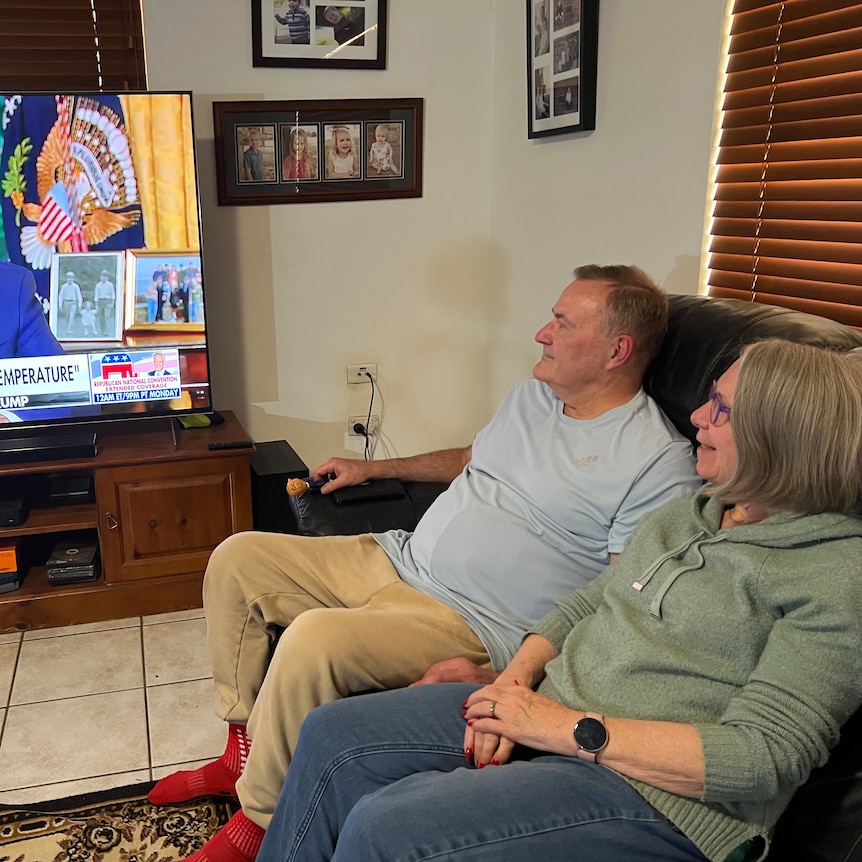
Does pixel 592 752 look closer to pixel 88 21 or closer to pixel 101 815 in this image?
pixel 101 815

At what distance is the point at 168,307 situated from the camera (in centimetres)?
258

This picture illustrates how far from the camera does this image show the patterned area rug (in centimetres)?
172

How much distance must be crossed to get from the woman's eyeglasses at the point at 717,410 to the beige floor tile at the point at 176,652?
5.36 feet

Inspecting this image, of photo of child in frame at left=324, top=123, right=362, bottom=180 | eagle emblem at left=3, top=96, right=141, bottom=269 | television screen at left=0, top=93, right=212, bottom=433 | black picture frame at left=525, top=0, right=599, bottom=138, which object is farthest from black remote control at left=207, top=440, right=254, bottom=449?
black picture frame at left=525, top=0, right=599, bottom=138

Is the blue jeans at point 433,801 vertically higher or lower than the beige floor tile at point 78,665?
higher

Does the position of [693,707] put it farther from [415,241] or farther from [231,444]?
[415,241]

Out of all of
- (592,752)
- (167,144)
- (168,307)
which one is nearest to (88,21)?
(167,144)

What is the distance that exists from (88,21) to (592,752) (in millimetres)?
2659

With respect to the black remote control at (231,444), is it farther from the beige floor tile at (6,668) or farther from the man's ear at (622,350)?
the man's ear at (622,350)

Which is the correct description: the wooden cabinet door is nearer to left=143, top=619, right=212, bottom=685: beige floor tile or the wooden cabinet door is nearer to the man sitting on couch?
left=143, top=619, right=212, bottom=685: beige floor tile

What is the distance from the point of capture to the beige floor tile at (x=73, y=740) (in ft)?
6.46

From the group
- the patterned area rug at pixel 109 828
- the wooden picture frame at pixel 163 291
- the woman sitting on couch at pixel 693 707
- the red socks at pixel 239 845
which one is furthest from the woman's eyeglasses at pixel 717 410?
the wooden picture frame at pixel 163 291

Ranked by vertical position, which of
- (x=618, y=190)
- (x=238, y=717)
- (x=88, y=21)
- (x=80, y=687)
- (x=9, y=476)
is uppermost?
(x=88, y=21)

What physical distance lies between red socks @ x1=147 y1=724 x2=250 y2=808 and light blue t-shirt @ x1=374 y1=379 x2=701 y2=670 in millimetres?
523
